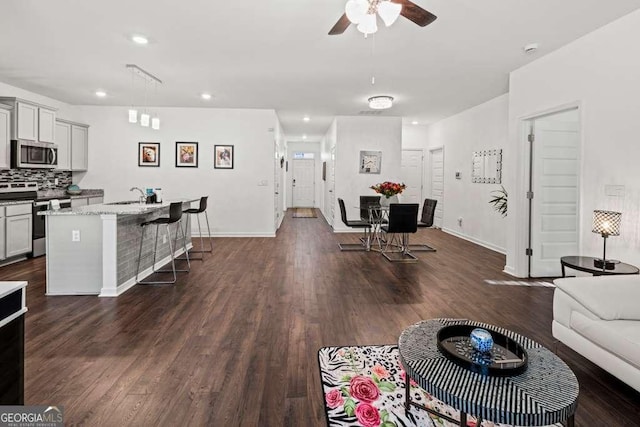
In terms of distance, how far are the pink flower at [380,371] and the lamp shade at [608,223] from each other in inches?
90.1

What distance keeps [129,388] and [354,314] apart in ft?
6.13

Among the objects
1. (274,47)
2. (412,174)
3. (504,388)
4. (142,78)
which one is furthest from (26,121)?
(412,174)

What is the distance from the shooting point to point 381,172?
334 inches

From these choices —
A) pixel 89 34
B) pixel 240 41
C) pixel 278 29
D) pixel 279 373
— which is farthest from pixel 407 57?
pixel 279 373

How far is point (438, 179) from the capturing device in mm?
9219

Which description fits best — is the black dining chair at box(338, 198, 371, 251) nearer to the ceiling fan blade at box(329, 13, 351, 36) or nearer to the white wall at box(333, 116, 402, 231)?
the white wall at box(333, 116, 402, 231)

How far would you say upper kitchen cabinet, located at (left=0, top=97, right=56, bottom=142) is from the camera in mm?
5320

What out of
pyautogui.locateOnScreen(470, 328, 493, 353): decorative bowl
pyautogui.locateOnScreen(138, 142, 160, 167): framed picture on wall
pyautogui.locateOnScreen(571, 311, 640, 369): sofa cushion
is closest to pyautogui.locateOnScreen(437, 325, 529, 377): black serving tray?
pyautogui.locateOnScreen(470, 328, 493, 353): decorative bowl

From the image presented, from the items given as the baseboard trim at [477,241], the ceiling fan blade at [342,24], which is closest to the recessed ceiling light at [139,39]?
the ceiling fan blade at [342,24]

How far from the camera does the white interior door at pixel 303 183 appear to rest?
15.0m

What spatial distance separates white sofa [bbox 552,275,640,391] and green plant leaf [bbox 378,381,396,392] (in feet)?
3.99

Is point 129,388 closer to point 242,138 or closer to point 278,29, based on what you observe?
point 278,29

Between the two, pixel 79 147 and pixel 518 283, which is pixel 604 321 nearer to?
pixel 518 283

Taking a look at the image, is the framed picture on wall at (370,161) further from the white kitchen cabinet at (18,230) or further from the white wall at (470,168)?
the white kitchen cabinet at (18,230)
